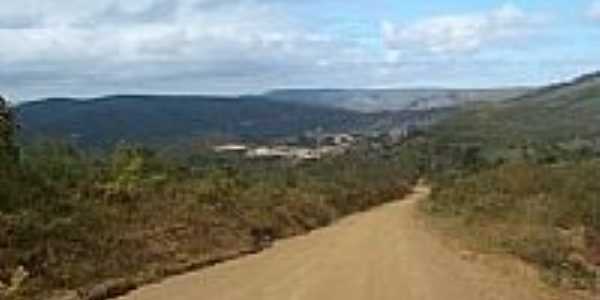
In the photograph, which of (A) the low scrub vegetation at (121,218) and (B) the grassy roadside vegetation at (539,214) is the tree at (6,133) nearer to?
(A) the low scrub vegetation at (121,218)

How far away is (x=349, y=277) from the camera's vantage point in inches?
1104

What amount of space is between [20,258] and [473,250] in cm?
1756

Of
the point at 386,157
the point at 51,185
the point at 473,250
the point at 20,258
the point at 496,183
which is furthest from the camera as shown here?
the point at 386,157

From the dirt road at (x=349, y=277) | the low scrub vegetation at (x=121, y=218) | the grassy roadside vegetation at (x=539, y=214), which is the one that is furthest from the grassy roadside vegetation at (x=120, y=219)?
the grassy roadside vegetation at (x=539, y=214)

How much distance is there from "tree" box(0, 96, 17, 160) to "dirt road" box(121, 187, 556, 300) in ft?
19.5

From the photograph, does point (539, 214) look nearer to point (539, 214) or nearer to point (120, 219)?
point (539, 214)

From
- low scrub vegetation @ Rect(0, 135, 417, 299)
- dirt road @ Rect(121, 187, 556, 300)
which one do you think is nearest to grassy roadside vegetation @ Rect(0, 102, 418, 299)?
low scrub vegetation @ Rect(0, 135, 417, 299)

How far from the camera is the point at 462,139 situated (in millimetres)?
181000

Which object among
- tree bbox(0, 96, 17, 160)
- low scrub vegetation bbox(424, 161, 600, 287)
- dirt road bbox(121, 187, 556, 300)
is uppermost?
tree bbox(0, 96, 17, 160)

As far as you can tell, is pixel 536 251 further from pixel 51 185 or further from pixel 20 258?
pixel 20 258

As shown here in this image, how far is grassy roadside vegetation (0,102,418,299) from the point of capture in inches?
1031

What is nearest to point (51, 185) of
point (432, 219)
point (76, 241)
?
point (76, 241)

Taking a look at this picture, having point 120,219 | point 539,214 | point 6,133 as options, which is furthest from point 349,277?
point 539,214

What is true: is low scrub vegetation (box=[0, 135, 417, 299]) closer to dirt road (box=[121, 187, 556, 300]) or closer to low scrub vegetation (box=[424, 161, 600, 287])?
dirt road (box=[121, 187, 556, 300])
